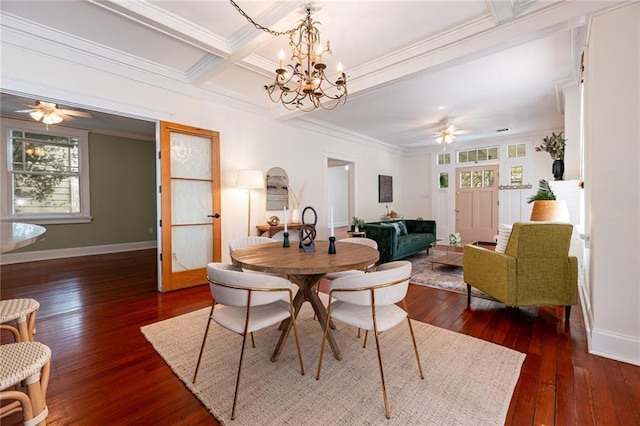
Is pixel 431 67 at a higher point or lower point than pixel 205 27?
lower

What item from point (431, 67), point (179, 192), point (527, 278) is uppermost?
point (431, 67)

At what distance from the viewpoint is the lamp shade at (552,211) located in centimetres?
346

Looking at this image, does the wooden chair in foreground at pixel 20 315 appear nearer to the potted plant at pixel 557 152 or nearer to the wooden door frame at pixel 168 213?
the wooden door frame at pixel 168 213

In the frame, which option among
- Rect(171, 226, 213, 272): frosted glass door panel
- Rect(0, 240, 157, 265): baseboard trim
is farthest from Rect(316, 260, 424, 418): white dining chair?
Rect(0, 240, 157, 265): baseboard trim

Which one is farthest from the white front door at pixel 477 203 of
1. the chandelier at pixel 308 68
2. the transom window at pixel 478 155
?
the chandelier at pixel 308 68

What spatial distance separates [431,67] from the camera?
296cm

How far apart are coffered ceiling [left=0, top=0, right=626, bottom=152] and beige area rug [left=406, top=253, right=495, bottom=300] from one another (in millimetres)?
2613

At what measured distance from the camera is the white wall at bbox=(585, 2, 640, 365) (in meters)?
1.95

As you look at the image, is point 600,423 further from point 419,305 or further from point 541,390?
point 419,305

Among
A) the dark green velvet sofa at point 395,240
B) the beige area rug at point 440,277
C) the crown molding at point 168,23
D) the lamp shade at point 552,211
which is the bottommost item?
the beige area rug at point 440,277

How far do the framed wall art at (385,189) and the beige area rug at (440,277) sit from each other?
2706 mm

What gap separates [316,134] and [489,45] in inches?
140

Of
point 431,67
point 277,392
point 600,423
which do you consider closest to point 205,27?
point 431,67

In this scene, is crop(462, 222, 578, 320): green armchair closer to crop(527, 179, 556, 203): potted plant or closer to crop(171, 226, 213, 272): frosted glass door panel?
crop(527, 179, 556, 203): potted plant
